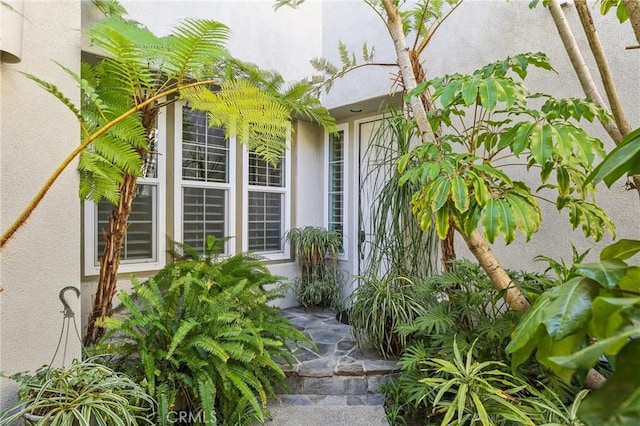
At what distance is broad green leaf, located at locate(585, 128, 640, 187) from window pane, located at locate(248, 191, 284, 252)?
13.6 ft

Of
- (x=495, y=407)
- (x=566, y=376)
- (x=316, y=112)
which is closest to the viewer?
(x=566, y=376)

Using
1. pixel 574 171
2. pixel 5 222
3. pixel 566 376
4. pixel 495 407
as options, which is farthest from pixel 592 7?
pixel 5 222

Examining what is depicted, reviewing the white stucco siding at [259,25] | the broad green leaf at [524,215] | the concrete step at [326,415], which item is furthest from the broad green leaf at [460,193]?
the white stucco siding at [259,25]

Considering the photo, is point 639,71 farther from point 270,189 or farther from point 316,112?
point 270,189

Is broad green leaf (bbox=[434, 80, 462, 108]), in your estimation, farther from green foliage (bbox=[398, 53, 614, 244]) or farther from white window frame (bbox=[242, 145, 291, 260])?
white window frame (bbox=[242, 145, 291, 260])

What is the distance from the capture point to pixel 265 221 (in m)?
4.69

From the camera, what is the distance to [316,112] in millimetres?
3236

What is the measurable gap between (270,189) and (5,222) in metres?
3.11

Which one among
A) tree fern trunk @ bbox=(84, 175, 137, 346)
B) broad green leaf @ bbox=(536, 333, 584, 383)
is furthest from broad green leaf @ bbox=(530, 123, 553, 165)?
tree fern trunk @ bbox=(84, 175, 137, 346)

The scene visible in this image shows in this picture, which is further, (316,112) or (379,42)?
(379,42)

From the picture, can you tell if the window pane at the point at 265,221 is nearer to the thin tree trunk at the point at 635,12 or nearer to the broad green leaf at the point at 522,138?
the broad green leaf at the point at 522,138

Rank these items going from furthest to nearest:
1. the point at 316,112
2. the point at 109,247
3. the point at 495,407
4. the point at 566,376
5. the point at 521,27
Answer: the point at 316,112, the point at 521,27, the point at 109,247, the point at 495,407, the point at 566,376

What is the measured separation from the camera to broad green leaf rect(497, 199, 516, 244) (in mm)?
1520

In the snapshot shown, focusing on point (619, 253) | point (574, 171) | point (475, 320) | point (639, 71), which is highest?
point (639, 71)
